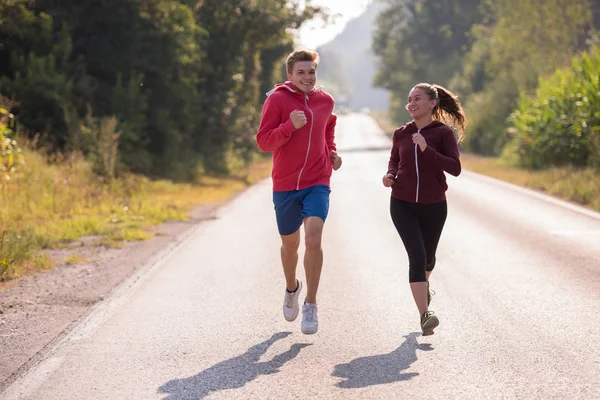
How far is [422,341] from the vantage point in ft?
20.6

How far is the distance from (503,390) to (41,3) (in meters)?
19.2

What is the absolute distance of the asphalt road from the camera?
206 inches

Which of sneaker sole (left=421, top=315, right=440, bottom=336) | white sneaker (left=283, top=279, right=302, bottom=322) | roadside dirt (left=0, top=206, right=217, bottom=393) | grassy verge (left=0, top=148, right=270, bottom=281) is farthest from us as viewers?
grassy verge (left=0, top=148, right=270, bottom=281)

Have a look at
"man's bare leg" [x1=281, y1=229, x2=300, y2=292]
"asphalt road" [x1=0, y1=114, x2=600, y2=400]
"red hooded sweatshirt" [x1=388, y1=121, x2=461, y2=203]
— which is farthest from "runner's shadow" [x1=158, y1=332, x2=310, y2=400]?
"red hooded sweatshirt" [x1=388, y1=121, x2=461, y2=203]

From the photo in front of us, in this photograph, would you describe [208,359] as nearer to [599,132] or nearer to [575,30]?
[599,132]

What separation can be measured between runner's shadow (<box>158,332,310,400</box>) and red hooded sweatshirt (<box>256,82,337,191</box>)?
1.19 m

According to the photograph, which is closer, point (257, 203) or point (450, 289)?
point (450, 289)

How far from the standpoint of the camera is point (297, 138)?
648 centimetres

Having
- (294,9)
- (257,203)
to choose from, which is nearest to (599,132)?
(257,203)

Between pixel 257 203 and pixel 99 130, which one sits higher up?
pixel 99 130

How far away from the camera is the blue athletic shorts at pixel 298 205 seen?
6.52 meters

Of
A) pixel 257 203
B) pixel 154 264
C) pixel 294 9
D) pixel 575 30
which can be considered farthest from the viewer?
pixel 575 30

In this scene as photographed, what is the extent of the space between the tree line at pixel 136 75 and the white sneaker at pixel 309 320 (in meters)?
12.3

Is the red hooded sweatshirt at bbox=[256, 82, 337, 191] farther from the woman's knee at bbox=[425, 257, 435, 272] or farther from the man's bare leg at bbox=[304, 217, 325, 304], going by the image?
the woman's knee at bbox=[425, 257, 435, 272]
